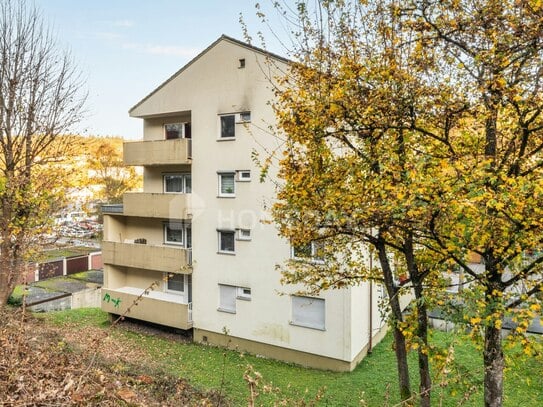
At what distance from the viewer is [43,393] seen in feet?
12.1

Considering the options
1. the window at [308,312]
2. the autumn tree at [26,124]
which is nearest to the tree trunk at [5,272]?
the autumn tree at [26,124]

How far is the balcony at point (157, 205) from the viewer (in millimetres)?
15203

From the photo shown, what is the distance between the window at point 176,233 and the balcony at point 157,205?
43.4 inches

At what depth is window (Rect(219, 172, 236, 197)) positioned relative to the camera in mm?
14618

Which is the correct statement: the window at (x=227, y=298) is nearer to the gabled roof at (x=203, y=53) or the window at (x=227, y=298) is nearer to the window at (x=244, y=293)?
the window at (x=244, y=293)

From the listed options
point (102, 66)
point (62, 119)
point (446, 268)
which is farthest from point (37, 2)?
point (446, 268)

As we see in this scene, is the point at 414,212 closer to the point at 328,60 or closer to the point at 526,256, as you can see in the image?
the point at 526,256

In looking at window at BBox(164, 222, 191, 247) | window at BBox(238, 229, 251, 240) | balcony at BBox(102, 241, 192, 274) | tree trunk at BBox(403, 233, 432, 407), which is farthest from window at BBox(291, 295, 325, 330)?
window at BBox(164, 222, 191, 247)

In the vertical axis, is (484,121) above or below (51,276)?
above

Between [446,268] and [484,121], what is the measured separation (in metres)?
2.85

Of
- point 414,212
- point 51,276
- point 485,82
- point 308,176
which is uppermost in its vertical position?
point 485,82

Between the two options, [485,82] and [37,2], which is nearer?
[485,82]

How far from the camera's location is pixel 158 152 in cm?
1598

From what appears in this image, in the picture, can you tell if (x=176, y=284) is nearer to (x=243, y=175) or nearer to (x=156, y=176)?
(x=156, y=176)
